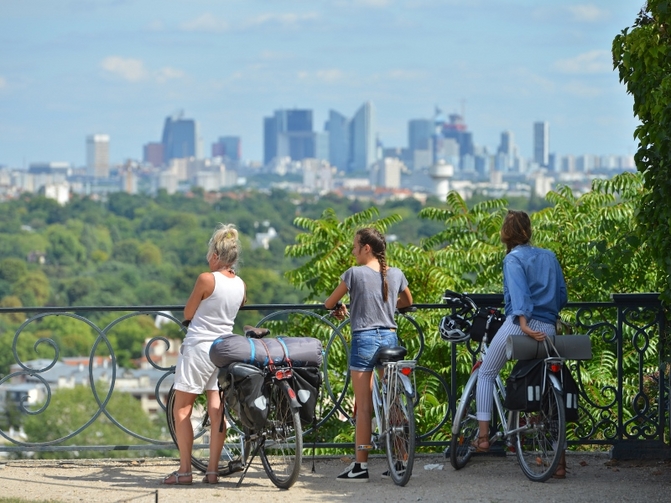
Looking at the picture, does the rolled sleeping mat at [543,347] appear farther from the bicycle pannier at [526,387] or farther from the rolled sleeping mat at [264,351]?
the rolled sleeping mat at [264,351]

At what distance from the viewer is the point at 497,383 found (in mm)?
7504

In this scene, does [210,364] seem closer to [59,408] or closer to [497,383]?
[497,383]

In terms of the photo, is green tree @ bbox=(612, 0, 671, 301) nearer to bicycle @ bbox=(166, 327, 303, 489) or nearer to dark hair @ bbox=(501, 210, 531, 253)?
dark hair @ bbox=(501, 210, 531, 253)

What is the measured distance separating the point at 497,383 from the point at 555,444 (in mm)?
614

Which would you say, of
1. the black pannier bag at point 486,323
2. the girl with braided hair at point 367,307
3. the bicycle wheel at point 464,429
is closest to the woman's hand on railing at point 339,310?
the girl with braided hair at point 367,307

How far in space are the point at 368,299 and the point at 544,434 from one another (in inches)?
56.0

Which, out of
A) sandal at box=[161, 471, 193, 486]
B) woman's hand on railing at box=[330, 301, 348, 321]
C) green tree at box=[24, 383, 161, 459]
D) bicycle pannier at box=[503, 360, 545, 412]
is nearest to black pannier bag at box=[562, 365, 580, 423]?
bicycle pannier at box=[503, 360, 545, 412]

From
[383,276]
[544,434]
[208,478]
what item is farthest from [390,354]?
[208,478]

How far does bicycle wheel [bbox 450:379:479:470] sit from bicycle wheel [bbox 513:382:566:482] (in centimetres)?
35

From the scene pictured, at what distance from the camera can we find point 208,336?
7145mm

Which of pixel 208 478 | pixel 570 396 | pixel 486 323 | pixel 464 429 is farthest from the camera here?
pixel 464 429

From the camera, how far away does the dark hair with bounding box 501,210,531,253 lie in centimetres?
717

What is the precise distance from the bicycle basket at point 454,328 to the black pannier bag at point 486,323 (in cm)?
7

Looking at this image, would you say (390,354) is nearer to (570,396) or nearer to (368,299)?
(368,299)
